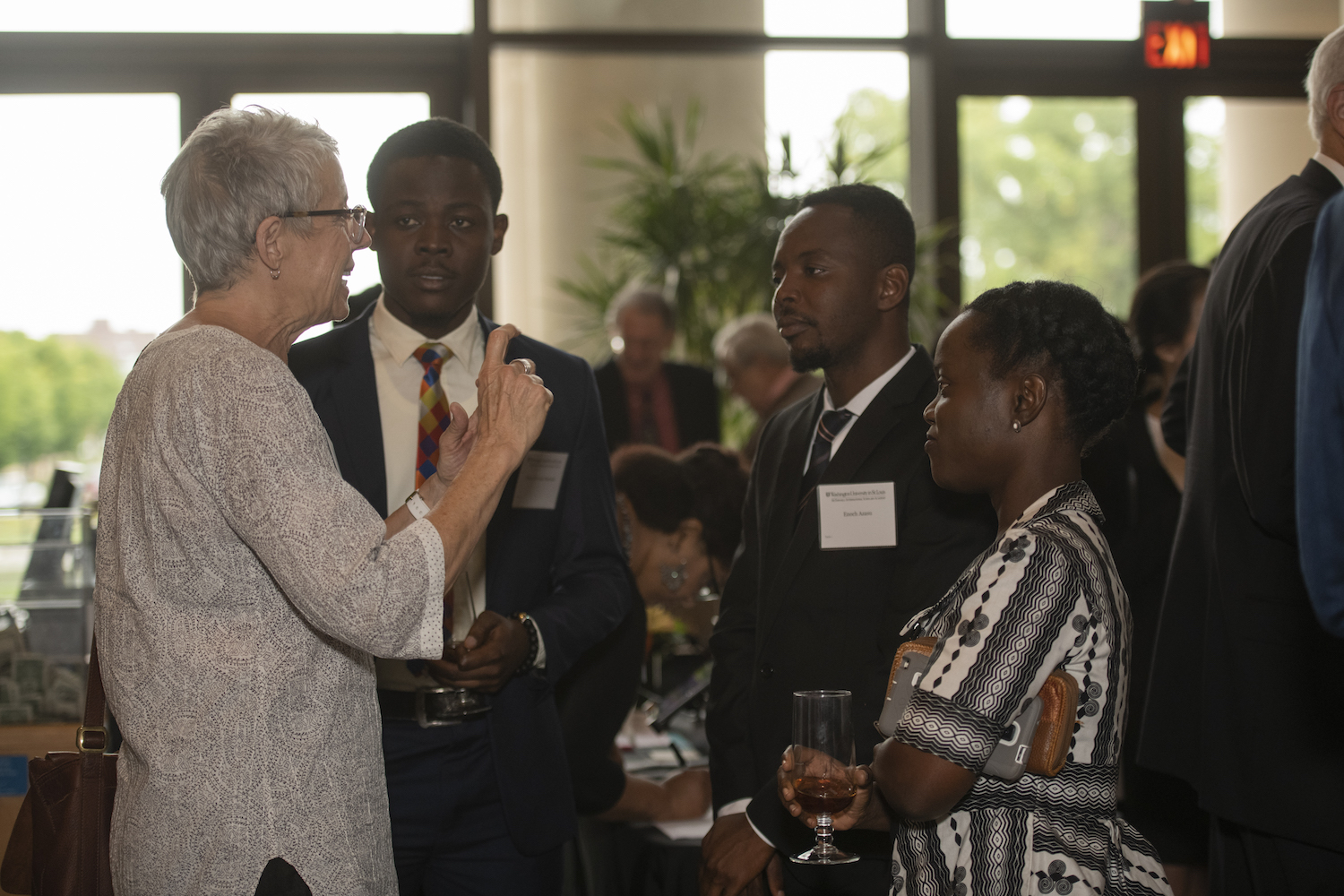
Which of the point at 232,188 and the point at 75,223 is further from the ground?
the point at 75,223

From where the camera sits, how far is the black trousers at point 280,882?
135 cm

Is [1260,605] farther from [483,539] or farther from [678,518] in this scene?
[678,518]

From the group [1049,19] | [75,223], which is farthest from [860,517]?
[1049,19]

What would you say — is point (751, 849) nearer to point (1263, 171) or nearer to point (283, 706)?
point (283, 706)

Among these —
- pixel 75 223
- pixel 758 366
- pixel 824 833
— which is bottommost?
pixel 824 833

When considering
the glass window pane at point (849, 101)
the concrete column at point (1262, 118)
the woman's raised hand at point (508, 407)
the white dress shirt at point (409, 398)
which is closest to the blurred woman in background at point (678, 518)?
the white dress shirt at point (409, 398)

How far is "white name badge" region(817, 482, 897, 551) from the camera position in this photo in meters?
1.89

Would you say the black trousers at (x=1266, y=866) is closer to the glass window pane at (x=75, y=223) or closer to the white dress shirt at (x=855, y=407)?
the white dress shirt at (x=855, y=407)

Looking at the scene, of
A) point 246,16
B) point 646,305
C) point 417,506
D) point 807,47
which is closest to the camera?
point 417,506

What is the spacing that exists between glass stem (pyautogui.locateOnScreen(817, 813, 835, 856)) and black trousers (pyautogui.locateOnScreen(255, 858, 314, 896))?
26.1 inches

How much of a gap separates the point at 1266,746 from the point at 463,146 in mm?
1723

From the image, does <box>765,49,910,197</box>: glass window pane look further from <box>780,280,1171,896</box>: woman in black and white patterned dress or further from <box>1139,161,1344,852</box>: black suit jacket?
<box>780,280,1171,896</box>: woman in black and white patterned dress

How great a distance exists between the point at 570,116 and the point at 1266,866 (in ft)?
17.4

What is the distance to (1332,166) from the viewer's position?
1979 millimetres
